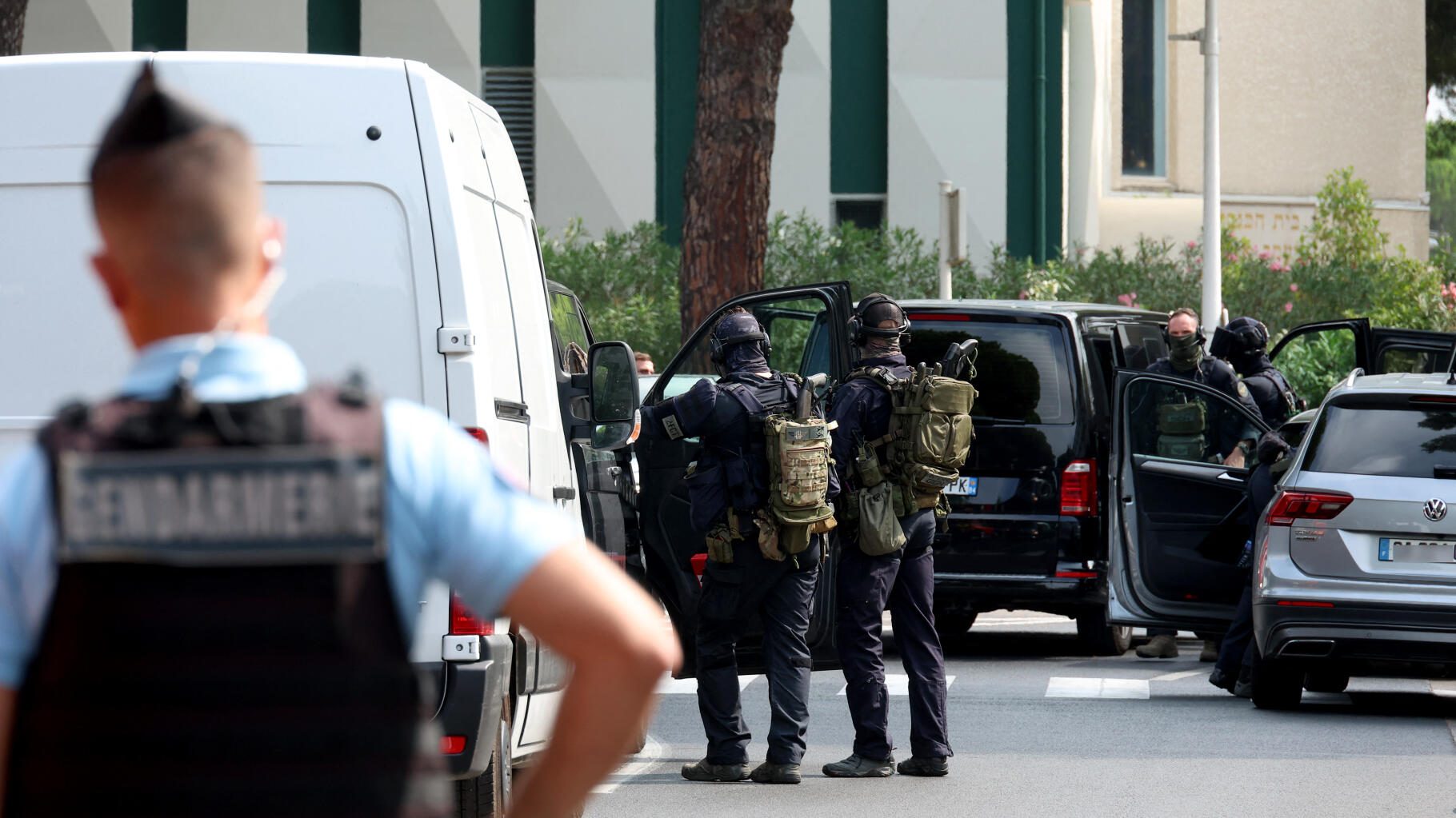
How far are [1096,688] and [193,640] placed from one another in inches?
376

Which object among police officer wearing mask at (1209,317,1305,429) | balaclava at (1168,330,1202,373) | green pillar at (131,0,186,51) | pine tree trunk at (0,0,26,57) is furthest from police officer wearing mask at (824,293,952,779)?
green pillar at (131,0,186,51)

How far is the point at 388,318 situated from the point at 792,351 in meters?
13.3

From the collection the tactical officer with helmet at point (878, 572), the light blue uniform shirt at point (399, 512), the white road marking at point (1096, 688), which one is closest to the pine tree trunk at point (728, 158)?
the white road marking at point (1096, 688)

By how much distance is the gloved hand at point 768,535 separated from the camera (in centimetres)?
802

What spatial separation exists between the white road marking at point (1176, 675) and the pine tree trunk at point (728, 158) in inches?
219

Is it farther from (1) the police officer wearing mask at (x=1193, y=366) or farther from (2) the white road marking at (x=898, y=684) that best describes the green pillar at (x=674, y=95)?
(2) the white road marking at (x=898, y=684)

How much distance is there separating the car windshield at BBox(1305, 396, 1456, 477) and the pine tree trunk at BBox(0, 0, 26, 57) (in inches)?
427

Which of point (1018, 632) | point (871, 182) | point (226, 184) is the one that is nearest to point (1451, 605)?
point (1018, 632)

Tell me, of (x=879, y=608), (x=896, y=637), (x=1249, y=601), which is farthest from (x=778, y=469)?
(x=1249, y=601)

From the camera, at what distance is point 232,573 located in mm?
1926

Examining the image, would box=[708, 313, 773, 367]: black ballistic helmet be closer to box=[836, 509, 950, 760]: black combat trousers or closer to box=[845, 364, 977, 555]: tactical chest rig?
box=[845, 364, 977, 555]: tactical chest rig

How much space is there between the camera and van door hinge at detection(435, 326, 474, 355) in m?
5.28

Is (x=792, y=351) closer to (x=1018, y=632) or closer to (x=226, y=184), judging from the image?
(x=1018, y=632)

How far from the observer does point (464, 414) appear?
17.4ft
